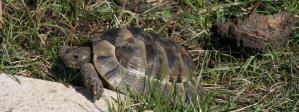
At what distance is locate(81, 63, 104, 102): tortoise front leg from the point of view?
3.04 metres

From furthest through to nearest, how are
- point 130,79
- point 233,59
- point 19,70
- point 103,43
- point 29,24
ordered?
point 233,59, point 29,24, point 19,70, point 103,43, point 130,79

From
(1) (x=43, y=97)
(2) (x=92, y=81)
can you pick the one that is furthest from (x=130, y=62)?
(1) (x=43, y=97)

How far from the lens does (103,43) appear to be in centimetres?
352

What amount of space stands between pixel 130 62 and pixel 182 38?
146 cm

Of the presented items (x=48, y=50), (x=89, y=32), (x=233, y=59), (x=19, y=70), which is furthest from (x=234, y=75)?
(x=19, y=70)

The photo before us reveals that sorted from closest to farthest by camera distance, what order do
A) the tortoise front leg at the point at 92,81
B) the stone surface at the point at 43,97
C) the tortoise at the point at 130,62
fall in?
the stone surface at the point at 43,97
the tortoise front leg at the point at 92,81
the tortoise at the point at 130,62

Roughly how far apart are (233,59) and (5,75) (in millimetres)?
2743

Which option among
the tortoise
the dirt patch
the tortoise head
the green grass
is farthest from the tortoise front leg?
the dirt patch

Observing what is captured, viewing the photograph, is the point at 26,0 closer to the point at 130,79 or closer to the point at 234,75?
the point at 130,79

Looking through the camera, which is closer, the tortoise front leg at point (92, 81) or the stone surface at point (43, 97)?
the stone surface at point (43, 97)

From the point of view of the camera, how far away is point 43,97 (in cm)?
306

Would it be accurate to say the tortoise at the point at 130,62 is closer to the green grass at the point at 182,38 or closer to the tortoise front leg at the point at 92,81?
the tortoise front leg at the point at 92,81

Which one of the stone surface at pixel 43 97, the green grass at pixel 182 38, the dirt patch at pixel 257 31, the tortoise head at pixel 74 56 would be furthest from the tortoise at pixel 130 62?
the dirt patch at pixel 257 31

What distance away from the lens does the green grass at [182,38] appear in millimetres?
3826
